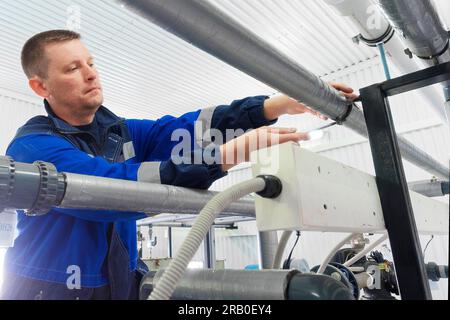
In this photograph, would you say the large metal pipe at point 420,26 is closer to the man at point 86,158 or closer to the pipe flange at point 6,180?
the man at point 86,158

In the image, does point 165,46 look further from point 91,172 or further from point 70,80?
point 91,172

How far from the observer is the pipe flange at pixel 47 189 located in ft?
1.45

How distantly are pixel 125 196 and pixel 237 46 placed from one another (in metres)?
0.28

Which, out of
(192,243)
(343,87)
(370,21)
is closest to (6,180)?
(192,243)

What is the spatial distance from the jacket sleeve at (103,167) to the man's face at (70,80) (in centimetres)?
18

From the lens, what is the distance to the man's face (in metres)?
0.78

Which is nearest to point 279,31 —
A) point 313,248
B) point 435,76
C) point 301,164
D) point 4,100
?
point 313,248

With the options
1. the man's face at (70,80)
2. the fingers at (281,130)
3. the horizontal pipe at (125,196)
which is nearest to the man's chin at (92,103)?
the man's face at (70,80)

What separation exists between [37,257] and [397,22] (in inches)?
32.4

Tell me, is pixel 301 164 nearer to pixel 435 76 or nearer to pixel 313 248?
pixel 435 76

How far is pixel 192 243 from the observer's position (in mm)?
343

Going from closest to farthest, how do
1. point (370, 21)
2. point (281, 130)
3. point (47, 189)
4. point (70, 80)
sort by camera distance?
point (47, 189) → point (281, 130) → point (70, 80) → point (370, 21)

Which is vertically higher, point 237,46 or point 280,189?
point 237,46

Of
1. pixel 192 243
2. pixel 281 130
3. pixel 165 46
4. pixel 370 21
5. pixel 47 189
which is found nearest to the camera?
pixel 192 243
